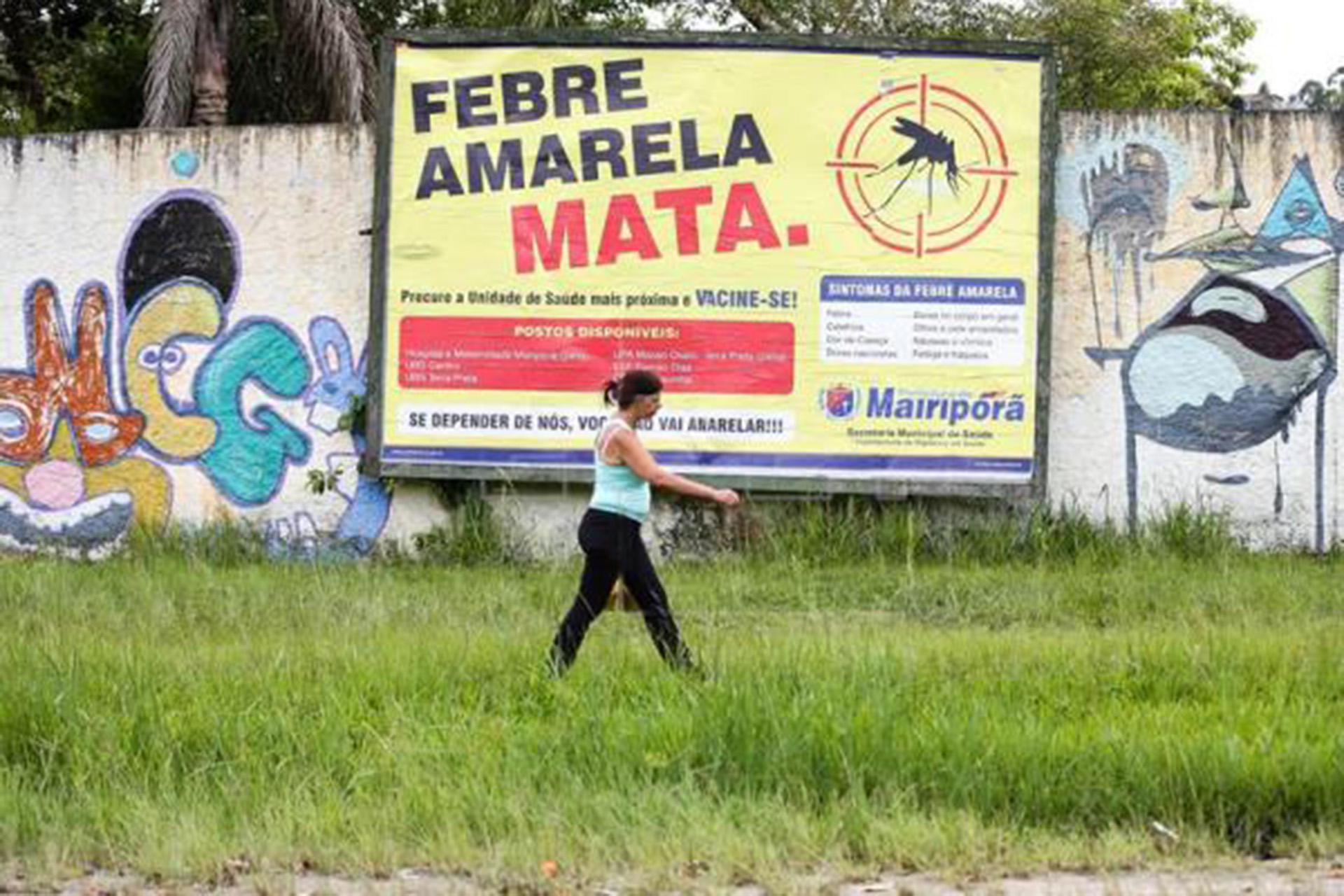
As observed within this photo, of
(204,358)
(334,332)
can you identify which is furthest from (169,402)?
(334,332)

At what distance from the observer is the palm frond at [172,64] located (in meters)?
17.8

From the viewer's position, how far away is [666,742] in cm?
696

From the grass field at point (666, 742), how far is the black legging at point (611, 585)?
152mm

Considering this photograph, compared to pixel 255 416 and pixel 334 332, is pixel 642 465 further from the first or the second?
pixel 255 416

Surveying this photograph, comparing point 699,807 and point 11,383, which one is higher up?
point 11,383

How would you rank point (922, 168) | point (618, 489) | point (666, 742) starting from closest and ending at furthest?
point (666, 742), point (618, 489), point (922, 168)

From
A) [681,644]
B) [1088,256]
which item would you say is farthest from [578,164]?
[681,644]

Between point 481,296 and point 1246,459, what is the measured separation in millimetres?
5600

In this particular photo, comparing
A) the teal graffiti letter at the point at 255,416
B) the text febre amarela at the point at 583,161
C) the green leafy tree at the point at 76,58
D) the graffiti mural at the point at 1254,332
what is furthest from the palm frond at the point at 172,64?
the graffiti mural at the point at 1254,332

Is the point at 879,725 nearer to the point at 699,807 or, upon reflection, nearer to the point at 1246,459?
the point at 699,807

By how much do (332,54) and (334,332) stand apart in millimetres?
6003

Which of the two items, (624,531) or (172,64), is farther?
(172,64)

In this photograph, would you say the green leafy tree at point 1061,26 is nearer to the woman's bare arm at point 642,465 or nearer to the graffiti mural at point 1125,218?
the graffiti mural at point 1125,218

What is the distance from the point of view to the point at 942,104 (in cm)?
1324
